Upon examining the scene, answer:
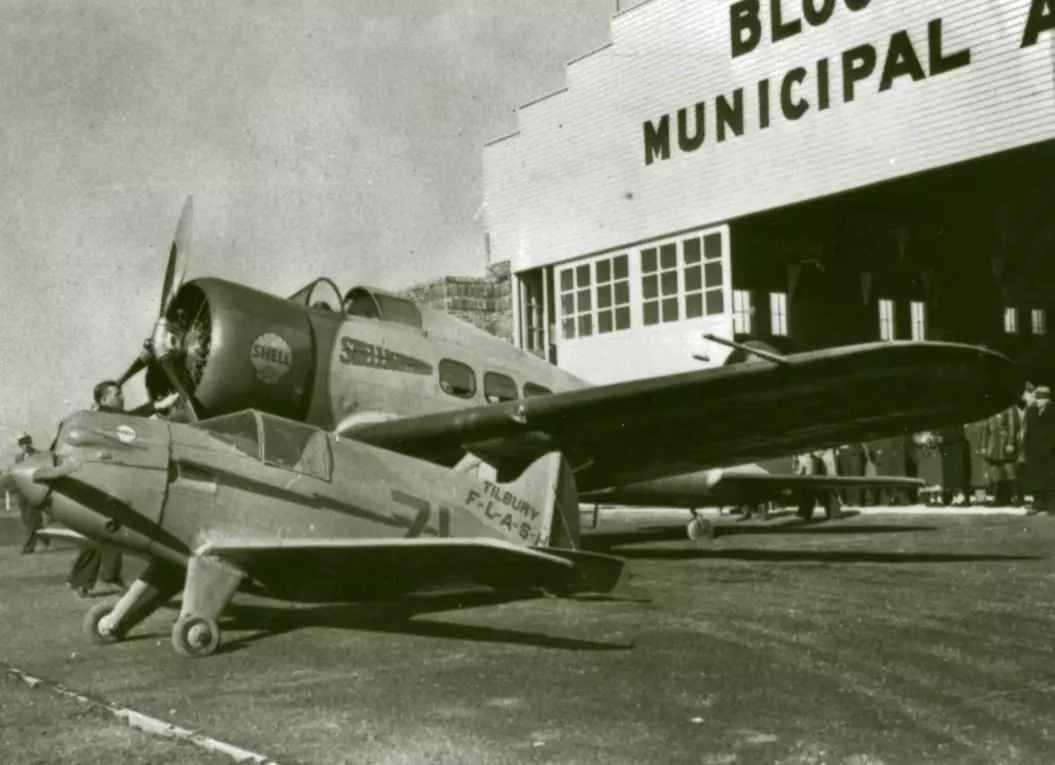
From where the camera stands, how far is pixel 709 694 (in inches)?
196

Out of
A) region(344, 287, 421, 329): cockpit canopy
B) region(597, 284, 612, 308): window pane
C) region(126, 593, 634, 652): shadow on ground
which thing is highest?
region(597, 284, 612, 308): window pane

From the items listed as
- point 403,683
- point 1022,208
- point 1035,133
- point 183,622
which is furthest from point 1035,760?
point 1022,208

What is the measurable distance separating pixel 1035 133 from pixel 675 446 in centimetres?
1167

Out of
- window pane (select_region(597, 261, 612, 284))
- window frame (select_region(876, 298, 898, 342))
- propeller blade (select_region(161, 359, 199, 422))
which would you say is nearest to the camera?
propeller blade (select_region(161, 359, 199, 422))

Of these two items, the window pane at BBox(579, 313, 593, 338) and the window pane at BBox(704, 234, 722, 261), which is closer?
the window pane at BBox(704, 234, 722, 261)

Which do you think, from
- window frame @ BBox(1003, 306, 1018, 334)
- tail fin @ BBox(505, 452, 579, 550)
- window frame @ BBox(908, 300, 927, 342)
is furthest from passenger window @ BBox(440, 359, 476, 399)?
window frame @ BBox(1003, 306, 1018, 334)

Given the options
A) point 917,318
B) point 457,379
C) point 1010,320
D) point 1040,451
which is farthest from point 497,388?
point 1010,320

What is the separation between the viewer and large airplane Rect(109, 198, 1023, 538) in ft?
29.5

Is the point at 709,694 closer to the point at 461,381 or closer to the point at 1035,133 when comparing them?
the point at 461,381

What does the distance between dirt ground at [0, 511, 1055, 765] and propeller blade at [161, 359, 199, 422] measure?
231cm

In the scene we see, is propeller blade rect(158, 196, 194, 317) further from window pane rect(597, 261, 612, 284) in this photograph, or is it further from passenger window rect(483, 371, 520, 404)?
window pane rect(597, 261, 612, 284)

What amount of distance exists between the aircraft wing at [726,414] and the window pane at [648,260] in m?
14.4

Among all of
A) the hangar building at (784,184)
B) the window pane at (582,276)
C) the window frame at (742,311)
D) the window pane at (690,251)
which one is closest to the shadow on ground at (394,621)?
the hangar building at (784,184)

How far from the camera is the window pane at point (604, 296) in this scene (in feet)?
90.4
